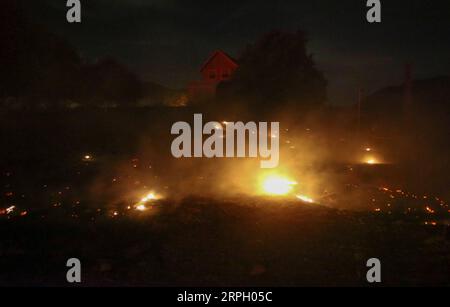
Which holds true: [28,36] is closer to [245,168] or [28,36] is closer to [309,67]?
[245,168]

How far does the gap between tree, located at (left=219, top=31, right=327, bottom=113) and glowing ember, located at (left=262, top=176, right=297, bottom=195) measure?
50.8 feet

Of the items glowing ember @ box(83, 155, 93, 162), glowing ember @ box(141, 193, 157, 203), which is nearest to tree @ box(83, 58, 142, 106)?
glowing ember @ box(83, 155, 93, 162)

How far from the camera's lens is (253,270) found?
693cm

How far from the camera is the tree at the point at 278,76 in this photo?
30.4 m

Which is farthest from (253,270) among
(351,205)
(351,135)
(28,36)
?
(351,135)

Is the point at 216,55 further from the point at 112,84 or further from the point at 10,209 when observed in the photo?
the point at 10,209

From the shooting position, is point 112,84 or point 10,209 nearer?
point 10,209

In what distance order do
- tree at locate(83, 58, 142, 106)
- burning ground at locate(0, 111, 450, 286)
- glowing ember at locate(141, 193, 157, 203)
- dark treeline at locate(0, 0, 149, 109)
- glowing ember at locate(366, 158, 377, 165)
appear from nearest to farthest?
burning ground at locate(0, 111, 450, 286)
glowing ember at locate(141, 193, 157, 203)
dark treeline at locate(0, 0, 149, 109)
glowing ember at locate(366, 158, 377, 165)
tree at locate(83, 58, 142, 106)

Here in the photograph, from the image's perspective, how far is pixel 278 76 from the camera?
3062cm

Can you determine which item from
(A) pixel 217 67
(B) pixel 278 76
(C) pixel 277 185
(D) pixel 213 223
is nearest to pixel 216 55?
(A) pixel 217 67

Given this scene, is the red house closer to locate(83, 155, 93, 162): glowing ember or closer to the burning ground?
locate(83, 155, 93, 162): glowing ember

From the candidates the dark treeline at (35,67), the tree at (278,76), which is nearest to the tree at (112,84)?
the dark treeline at (35,67)

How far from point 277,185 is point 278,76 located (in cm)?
1801

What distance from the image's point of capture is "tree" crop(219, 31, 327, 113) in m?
30.4
